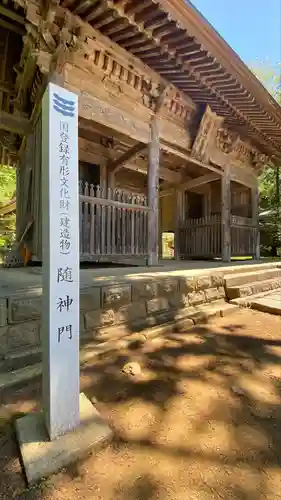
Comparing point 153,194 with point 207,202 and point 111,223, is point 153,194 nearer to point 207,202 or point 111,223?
point 111,223

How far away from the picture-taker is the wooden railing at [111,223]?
4.31m

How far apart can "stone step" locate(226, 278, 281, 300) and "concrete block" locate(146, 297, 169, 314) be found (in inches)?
61.6

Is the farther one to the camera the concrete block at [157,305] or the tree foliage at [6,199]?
the tree foliage at [6,199]

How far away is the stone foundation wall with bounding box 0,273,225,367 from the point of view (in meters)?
2.13

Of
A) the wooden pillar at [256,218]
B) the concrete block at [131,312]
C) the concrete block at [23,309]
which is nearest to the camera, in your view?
the concrete block at [23,309]

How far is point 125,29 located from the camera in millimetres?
3750

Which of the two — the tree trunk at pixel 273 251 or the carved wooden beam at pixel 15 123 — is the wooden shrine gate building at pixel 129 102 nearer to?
the carved wooden beam at pixel 15 123

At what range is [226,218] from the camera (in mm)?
7031

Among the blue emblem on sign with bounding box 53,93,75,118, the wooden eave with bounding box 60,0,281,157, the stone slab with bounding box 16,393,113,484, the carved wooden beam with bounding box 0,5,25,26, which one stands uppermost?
the carved wooden beam with bounding box 0,5,25,26

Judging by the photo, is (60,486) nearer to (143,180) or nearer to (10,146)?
(10,146)

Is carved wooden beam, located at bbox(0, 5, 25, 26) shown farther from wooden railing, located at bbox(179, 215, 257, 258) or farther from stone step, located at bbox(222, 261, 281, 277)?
wooden railing, located at bbox(179, 215, 257, 258)

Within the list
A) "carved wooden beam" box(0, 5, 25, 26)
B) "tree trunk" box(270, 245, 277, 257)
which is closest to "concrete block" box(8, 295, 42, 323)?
"carved wooden beam" box(0, 5, 25, 26)

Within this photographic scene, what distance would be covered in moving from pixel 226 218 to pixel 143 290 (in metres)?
4.70

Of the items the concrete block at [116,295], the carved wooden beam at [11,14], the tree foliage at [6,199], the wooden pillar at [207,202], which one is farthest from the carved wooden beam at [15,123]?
the tree foliage at [6,199]
